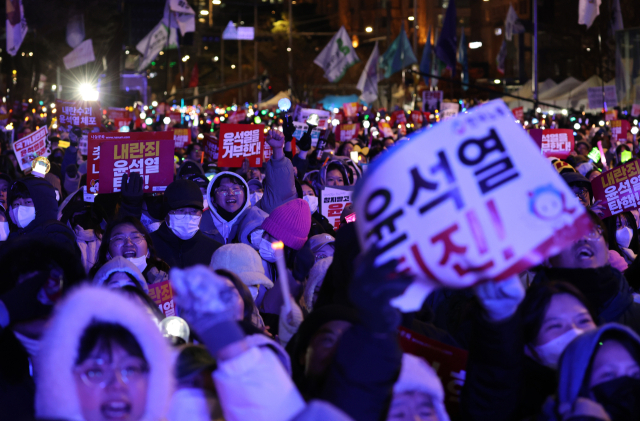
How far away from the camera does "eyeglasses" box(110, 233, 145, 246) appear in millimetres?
4988

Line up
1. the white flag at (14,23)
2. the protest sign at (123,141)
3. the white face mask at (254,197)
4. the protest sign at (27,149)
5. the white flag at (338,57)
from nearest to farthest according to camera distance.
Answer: the protest sign at (123,141), the white face mask at (254,197), the protest sign at (27,149), the white flag at (14,23), the white flag at (338,57)

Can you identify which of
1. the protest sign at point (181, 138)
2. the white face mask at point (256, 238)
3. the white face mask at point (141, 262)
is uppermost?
the protest sign at point (181, 138)

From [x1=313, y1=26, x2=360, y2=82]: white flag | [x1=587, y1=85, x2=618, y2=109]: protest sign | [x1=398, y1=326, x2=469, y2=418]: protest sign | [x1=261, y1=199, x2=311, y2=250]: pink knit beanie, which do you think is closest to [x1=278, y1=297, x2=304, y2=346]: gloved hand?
[x1=398, y1=326, x2=469, y2=418]: protest sign

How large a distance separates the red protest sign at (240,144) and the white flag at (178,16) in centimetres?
1681

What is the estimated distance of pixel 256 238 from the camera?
5.65 metres

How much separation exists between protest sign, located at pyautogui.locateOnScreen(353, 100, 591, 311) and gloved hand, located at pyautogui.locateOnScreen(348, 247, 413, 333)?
3cm

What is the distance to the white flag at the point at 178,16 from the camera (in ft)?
83.7

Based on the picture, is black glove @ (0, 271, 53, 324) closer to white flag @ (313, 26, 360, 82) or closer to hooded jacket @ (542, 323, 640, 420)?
hooded jacket @ (542, 323, 640, 420)

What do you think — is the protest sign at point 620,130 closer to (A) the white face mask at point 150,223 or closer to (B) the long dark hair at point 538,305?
(A) the white face mask at point 150,223

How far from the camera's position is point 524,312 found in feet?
9.29

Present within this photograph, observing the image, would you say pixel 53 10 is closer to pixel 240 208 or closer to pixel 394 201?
pixel 240 208

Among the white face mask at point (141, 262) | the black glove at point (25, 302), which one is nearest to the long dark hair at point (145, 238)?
the white face mask at point (141, 262)

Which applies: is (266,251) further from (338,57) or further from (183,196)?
(338,57)

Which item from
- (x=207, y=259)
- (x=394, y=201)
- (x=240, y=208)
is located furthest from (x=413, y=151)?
(x=240, y=208)
